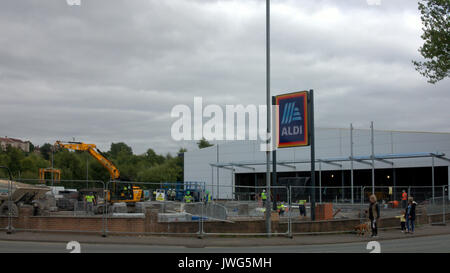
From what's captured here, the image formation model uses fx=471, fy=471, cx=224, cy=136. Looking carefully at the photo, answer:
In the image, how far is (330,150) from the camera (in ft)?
185

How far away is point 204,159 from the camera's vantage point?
71.8 m

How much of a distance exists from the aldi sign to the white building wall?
51.6 ft

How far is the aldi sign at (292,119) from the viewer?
25.7 metres

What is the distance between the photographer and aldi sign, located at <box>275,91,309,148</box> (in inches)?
1013

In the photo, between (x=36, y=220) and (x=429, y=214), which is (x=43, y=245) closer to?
(x=36, y=220)

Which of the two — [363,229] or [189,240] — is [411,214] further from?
[189,240]

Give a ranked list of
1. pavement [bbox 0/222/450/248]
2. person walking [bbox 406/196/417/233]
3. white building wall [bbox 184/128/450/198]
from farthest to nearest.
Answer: white building wall [bbox 184/128/450/198], person walking [bbox 406/196/417/233], pavement [bbox 0/222/450/248]

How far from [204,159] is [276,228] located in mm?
50843

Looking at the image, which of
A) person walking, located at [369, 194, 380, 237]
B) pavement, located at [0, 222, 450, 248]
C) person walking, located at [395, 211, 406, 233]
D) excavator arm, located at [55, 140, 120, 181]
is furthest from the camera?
excavator arm, located at [55, 140, 120, 181]

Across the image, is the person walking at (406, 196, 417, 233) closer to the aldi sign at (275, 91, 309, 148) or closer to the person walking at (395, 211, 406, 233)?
the person walking at (395, 211, 406, 233)

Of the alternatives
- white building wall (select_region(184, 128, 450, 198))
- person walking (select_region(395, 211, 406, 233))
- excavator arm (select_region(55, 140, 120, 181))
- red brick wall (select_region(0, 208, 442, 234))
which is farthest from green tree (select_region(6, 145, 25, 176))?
person walking (select_region(395, 211, 406, 233))

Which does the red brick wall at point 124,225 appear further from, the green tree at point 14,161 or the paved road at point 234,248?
the green tree at point 14,161

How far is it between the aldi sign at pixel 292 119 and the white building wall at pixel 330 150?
15.7m

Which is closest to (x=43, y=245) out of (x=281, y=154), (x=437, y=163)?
(x=437, y=163)
